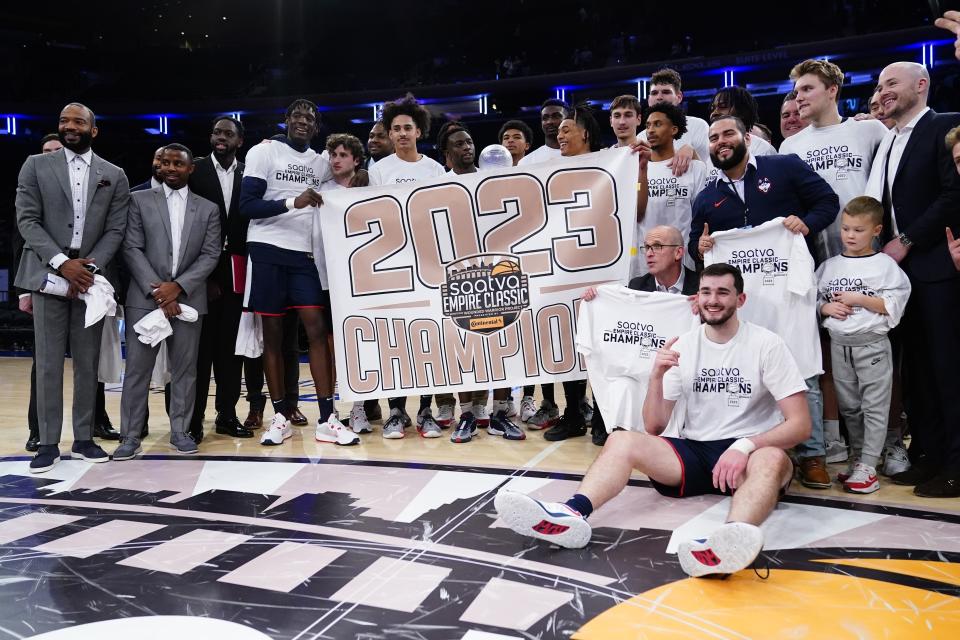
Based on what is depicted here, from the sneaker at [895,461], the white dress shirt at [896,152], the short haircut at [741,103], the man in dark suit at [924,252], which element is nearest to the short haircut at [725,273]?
the man in dark suit at [924,252]

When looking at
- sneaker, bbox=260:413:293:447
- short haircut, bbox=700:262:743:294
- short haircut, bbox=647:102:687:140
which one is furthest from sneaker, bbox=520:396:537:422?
short haircut, bbox=700:262:743:294

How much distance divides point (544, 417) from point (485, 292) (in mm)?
957

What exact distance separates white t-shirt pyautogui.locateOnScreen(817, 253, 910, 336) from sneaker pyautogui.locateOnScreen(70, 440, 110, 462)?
12.3ft

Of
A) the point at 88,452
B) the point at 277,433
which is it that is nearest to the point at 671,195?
the point at 277,433

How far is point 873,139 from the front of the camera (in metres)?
3.57

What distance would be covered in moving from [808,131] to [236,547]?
3.32m

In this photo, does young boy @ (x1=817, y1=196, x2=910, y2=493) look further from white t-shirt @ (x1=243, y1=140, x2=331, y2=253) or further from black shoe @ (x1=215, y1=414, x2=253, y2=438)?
black shoe @ (x1=215, y1=414, x2=253, y2=438)

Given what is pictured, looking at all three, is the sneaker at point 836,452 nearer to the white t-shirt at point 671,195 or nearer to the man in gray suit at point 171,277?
the white t-shirt at point 671,195

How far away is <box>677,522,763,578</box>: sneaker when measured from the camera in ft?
6.72

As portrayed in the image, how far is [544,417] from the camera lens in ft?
15.0

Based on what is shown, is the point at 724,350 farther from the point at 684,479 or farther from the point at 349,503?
the point at 349,503

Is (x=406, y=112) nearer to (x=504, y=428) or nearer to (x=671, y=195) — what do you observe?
(x=671, y=195)

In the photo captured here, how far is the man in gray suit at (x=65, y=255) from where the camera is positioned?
3715 mm

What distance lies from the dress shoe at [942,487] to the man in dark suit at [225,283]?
3627 mm
